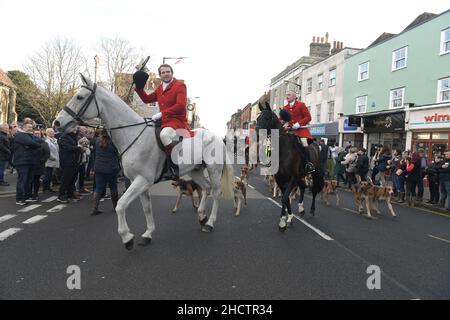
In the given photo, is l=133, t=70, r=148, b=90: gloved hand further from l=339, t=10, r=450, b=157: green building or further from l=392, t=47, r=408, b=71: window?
l=392, t=47, r=408, b=71: window

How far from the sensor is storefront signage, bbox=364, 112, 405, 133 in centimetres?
2156

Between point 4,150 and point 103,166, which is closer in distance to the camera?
point 103,166

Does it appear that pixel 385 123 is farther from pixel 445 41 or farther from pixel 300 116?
pixel 300 116

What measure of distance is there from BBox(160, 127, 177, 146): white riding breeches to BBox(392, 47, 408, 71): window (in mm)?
→ 21719

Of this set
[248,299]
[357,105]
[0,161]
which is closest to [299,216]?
[248,299]

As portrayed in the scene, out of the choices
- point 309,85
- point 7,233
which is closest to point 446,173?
point 7,233

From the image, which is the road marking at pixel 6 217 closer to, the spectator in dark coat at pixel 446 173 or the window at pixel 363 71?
the spectator in dark coat at pixel 446 173

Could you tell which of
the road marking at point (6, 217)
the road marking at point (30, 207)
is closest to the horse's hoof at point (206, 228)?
the road marking at point (6, 217)

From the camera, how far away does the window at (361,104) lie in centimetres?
2642

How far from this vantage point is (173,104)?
577 cm

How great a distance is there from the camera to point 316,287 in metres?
3.91

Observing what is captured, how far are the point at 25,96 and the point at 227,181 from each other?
38240mm

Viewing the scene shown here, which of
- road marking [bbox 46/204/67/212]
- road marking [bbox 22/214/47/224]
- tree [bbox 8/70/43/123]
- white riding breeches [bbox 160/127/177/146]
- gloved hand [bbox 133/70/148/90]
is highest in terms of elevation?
tree [bbox 8/70/43/123]

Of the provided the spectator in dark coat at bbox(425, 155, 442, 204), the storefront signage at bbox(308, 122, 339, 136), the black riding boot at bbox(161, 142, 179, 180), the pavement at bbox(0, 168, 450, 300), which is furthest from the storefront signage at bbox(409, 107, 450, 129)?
the black riding boot at bbox(161, 142, 179, 180)
